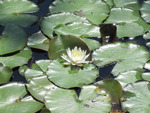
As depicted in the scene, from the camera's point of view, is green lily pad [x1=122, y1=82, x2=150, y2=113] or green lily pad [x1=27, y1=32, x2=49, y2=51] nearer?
green lily pad [x1=122, y1=82, x2=150, y2=113]

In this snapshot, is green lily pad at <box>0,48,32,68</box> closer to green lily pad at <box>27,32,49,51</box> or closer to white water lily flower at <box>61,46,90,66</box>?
green lily pad at <box>27,32,49,51</box>

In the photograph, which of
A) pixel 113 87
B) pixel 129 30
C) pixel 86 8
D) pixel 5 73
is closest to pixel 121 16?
pixel 129 30

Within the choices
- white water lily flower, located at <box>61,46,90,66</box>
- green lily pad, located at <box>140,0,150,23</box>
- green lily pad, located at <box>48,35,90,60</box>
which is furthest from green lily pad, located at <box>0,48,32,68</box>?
green lily pad, located at <box>140,0,150,23</box>

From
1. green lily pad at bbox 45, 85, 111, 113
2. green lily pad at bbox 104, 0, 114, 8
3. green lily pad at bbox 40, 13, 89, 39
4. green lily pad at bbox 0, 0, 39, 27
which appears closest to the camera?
green lily pad at bbox 45, 85, 111, 113

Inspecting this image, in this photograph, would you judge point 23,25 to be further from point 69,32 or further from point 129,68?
point 129,68

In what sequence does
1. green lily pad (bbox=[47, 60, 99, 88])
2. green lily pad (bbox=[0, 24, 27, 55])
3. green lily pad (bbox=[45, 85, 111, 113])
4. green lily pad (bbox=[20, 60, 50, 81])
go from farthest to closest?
green lily pad (bbox=[0, 24, 27, 55]) < green lily pad (bbox=[20, 60, 50, 81]) < green lily pad (bbox=[47, 60, 99, 88]) < green lily pad (bbox=[45, 85, 111, 113])

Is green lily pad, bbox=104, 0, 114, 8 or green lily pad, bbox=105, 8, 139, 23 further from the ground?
green lily pad, bbox=104, 0, 114, 8

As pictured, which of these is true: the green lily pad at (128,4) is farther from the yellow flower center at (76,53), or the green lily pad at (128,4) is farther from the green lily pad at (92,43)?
the yellow flower center at (76,53)

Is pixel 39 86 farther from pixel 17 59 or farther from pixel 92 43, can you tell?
pixel 92 43
